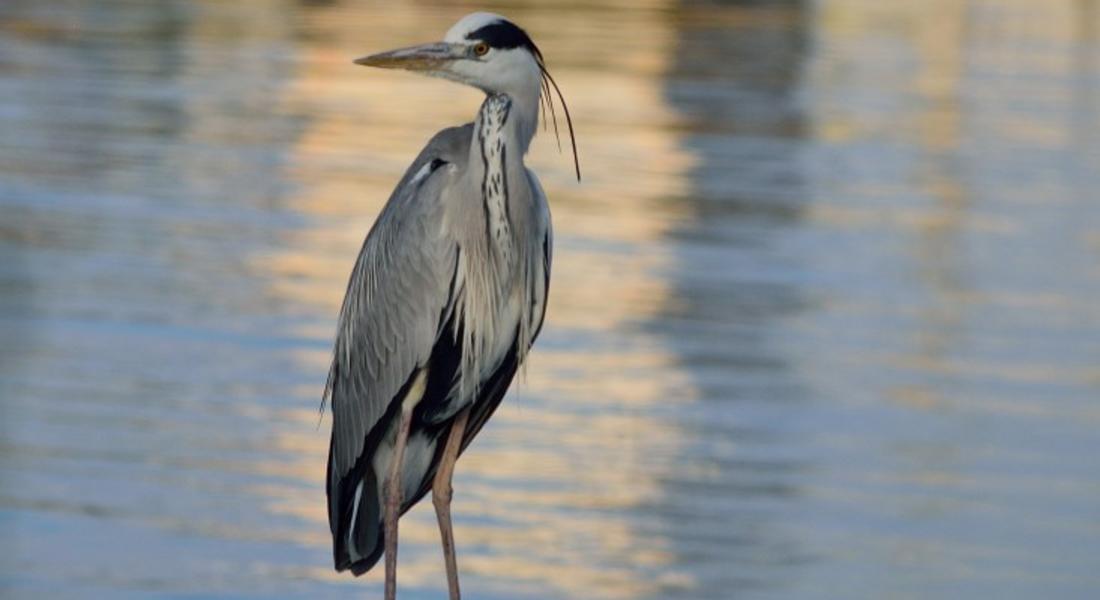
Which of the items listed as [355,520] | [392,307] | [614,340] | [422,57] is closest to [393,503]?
[355,520]

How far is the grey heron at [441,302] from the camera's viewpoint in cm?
622

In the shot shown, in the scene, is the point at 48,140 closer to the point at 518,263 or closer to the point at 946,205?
the point at 946,205

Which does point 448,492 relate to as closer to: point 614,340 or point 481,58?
point 481,58

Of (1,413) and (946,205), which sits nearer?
(1,413)

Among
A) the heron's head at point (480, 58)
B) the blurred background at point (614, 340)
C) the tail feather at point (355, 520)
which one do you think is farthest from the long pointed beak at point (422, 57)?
the blurred background at point (614, 340)

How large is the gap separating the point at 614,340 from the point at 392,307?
4.30 m

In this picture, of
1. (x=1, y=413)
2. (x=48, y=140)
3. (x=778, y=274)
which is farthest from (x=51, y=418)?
(x=48, y=140)

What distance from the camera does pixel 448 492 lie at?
6512mm

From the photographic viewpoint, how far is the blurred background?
7426mm

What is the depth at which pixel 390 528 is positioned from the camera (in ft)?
20.7

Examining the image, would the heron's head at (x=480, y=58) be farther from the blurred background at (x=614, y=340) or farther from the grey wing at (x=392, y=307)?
the blurred background at (x=614, y=340)

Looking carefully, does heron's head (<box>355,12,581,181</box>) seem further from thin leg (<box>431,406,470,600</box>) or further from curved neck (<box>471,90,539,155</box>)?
thin leg (<box>431,406,470,600</box>)

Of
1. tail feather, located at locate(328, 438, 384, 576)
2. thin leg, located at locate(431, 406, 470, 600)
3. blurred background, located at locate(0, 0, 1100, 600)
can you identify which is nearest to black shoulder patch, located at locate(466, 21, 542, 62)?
thin leg, located at locate(431, 406, 470, 600)

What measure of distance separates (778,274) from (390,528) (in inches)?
257
